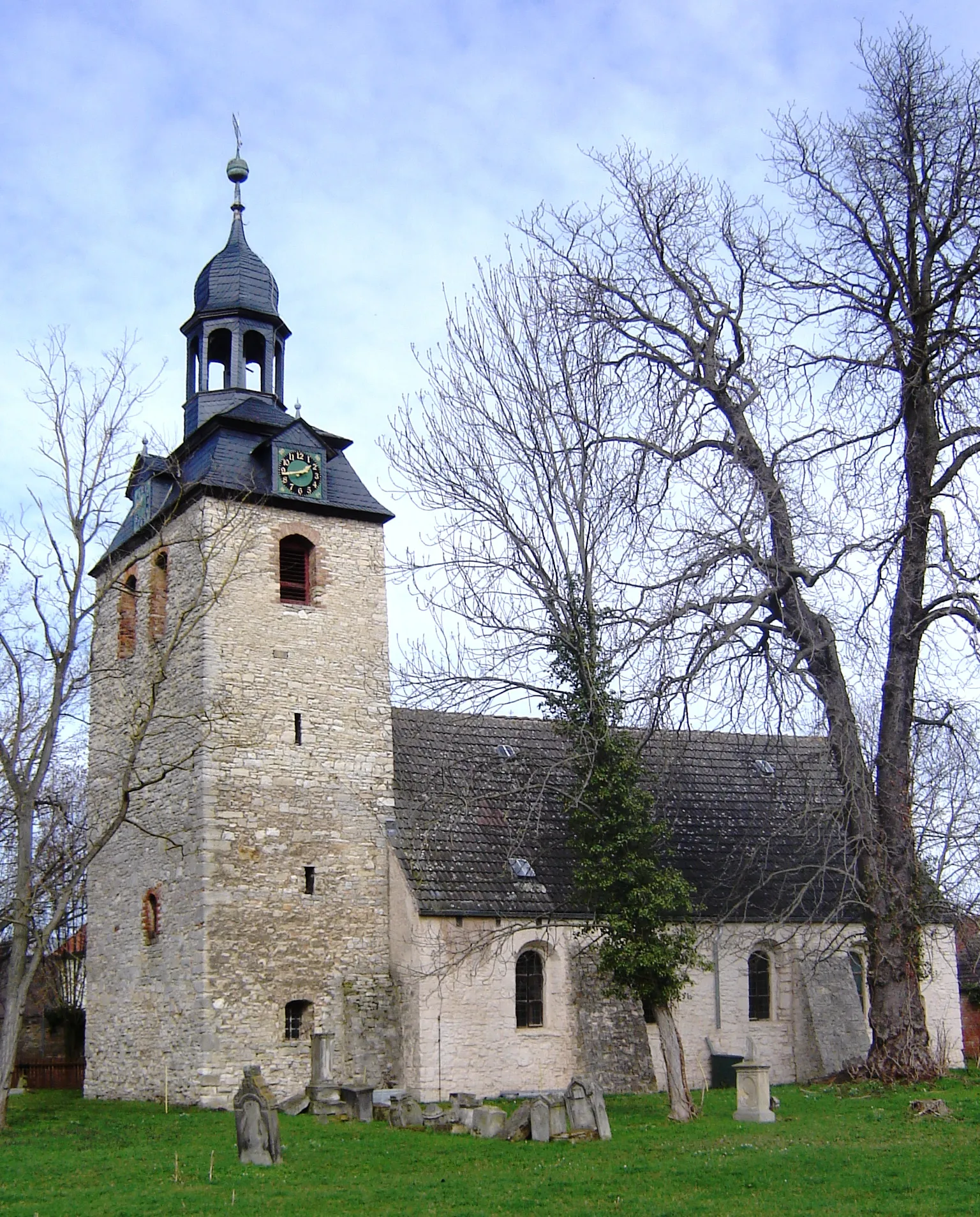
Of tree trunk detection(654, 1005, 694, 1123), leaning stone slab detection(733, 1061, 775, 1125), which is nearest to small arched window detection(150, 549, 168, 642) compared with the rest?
tree trunk detection(654, 1005, 694, 1123)

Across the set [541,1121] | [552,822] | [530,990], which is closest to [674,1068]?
[541,1121]

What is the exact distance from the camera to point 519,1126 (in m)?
15.3

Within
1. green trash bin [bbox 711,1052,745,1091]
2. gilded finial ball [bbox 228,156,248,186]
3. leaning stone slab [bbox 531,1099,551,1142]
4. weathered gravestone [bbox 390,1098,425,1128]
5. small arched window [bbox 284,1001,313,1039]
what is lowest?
green trash bin [bbox 711,1052,745,1091]

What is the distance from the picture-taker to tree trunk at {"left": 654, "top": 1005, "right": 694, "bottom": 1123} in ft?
54.3

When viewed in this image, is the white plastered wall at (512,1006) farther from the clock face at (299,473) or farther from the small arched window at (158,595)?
the clock face at (299,473)

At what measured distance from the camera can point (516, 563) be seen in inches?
731

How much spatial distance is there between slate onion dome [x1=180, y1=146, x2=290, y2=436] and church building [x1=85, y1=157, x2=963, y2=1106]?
0.21 ft

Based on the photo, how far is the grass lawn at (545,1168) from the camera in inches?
435

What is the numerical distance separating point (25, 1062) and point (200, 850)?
13304 millimetres

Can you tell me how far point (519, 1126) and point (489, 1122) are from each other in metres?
0.51

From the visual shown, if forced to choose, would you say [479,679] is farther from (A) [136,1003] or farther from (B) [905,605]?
(A) [136,1003]

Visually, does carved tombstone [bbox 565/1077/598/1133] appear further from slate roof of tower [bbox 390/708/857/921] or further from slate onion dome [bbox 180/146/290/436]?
slate onion dome [bbox 180/146/290/436]

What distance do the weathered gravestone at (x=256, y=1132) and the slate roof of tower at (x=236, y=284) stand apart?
15931mm

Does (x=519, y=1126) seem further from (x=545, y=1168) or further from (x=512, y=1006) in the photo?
(x=512, y=1006)
